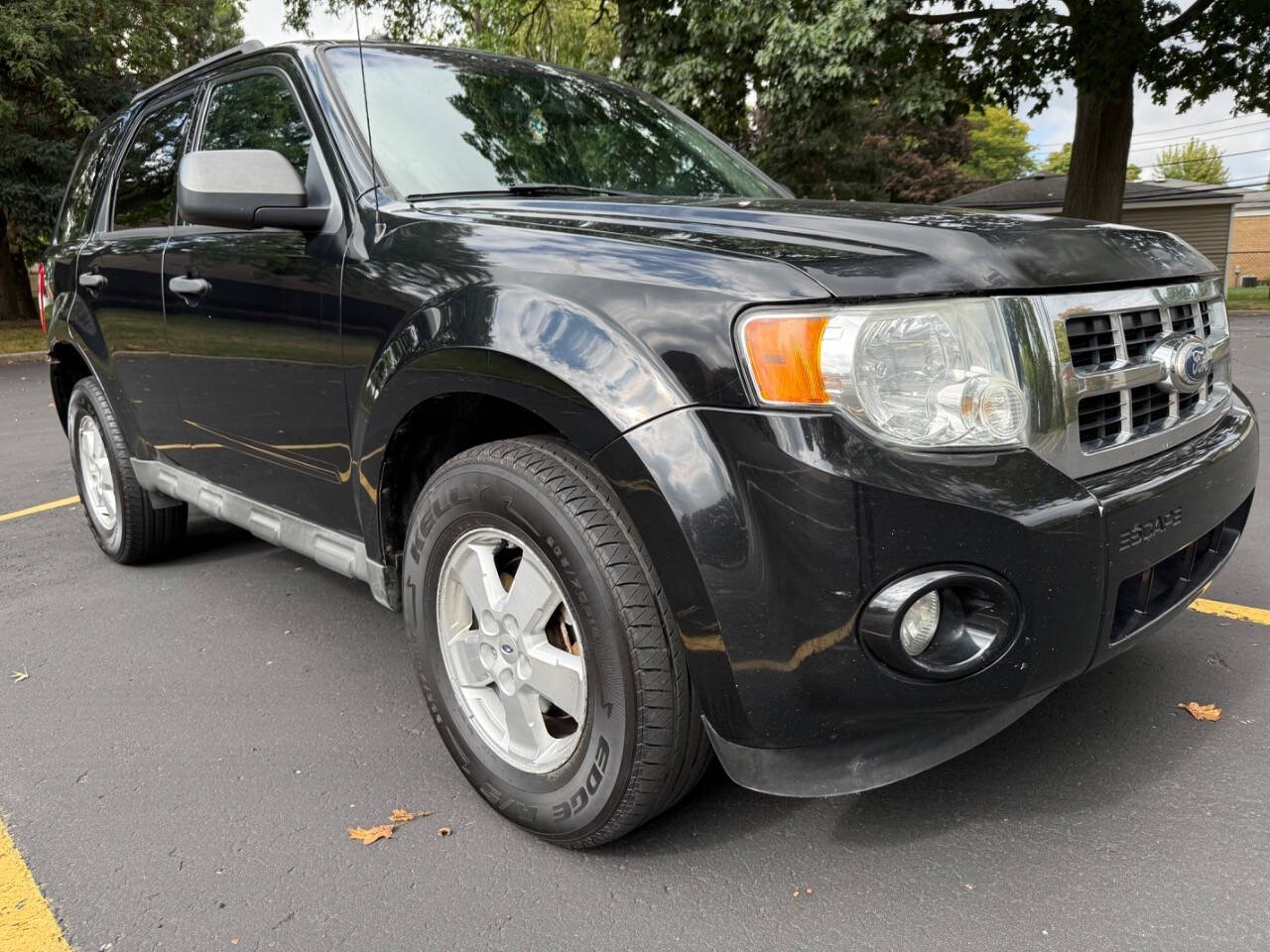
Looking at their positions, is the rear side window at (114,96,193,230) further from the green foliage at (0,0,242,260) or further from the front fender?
the green foliage at (0,0,242,260)

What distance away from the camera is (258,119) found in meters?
3.11

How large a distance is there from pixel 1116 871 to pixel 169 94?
13.1 ft

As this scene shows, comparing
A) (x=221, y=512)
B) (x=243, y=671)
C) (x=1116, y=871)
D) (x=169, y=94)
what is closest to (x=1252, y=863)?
(x=1116, y=871)

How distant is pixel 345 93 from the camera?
2.74 m

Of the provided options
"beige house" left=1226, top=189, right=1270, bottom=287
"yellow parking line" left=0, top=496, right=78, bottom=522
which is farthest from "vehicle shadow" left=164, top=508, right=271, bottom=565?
"beige house" left=1226, top=189, right=1270, bottom=287

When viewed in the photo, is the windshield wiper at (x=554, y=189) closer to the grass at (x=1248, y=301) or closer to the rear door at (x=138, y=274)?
the rear door at (x=138, y=274)

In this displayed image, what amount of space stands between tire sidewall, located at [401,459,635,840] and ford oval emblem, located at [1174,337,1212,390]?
1.29 meters

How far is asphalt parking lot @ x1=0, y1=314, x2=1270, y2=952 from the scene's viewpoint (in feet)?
6.42

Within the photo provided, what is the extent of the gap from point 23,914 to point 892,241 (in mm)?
2237

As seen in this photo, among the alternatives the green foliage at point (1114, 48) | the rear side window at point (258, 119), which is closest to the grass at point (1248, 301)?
the green foliage at point (1114, 48)

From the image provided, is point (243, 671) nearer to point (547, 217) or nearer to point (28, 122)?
point (547, 217)

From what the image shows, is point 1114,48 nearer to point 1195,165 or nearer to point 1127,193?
point 1127,193

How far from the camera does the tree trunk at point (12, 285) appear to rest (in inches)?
812

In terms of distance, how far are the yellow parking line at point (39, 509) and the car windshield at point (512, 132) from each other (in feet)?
12.6
